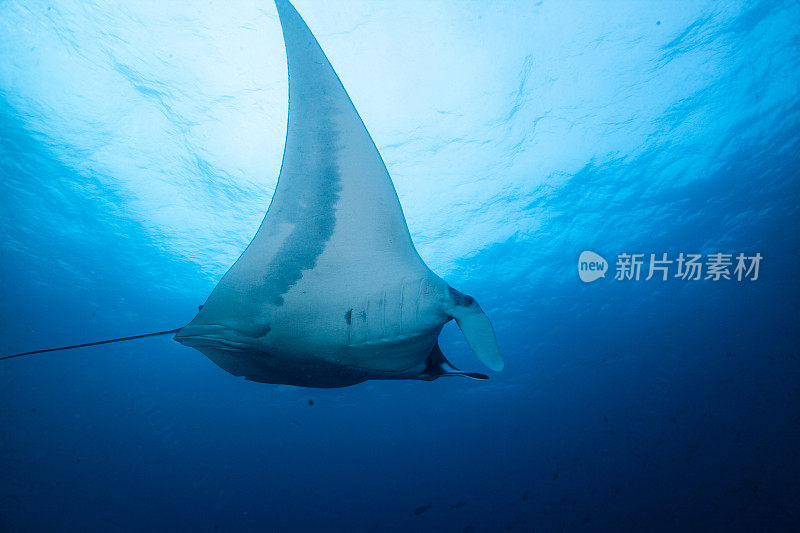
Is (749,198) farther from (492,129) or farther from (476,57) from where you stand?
(476,57)

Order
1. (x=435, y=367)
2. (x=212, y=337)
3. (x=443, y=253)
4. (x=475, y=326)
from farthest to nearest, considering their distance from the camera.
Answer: (x=443, y=253)
(x=435, y=367)
(x=212, y=337)
(x=475, y=326)

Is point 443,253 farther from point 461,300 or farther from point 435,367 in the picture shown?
point 461,300

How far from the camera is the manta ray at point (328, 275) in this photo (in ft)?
6.69

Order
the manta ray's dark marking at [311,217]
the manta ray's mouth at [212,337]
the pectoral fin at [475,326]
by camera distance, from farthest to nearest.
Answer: the manta ray's mouth at [212,337], the pectoral fin at [475,326], the manta ray's dark marking at [311,217]

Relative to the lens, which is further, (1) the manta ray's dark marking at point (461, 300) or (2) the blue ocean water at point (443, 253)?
(2) the blue ocean water at point (443, 253)

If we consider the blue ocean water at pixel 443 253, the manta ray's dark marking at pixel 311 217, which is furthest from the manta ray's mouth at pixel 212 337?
the blue ocean water at pixel 443 253

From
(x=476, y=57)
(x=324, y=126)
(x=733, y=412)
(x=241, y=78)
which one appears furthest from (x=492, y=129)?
(x=733, y=412)

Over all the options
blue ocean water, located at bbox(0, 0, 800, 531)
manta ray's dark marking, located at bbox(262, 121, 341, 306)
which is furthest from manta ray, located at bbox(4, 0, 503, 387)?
blue ocean water, located at bbox(0, 0, 800, 531)

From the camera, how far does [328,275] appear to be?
2430 mm

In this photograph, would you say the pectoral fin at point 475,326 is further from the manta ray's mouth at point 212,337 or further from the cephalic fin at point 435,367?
the manta ray's mouth at point 212,337

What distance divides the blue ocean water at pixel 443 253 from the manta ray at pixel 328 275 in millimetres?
6448

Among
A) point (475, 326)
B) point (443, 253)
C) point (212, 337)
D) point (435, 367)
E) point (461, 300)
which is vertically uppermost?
point (443, 253)

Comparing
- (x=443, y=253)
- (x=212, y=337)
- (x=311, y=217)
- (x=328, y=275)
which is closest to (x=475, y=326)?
(x=328, y=275)

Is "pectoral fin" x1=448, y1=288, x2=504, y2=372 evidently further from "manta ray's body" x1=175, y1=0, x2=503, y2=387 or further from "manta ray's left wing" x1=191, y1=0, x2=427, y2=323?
"manta ray's left wing" x1=191, y1=0, x2=427, y2=323
